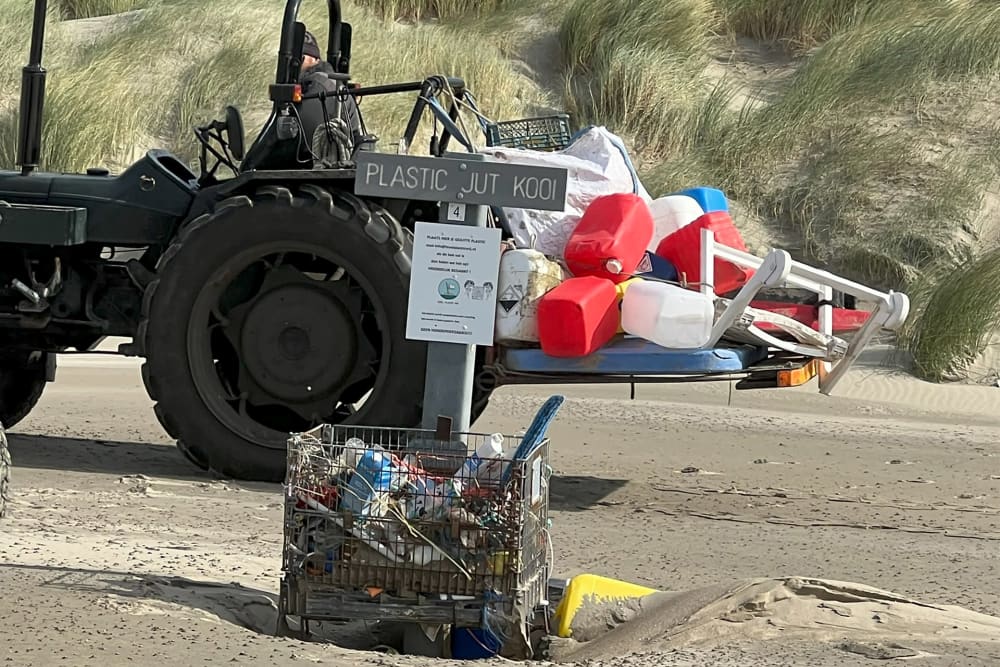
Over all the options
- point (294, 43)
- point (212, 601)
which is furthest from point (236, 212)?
point (212, 601)

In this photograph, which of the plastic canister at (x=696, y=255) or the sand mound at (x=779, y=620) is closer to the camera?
the sand mound at (x=779, y=620)

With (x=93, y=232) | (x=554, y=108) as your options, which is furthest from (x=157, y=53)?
(x=93, y=232)

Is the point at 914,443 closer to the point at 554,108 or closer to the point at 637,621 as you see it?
the point at 637,621

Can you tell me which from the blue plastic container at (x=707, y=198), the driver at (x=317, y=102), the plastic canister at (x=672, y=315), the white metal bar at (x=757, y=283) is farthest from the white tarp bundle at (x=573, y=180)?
the white metal bar at (x=757, y=283)

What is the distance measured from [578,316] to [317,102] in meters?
1.69

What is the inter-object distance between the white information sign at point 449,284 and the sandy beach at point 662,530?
950 millimetres

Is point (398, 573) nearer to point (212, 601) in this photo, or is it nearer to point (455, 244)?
point (212, 601)

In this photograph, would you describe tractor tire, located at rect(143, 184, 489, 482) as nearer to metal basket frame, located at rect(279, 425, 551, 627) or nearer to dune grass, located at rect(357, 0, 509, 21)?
metal basket frame, located at rect(279, 425, 551, 627)

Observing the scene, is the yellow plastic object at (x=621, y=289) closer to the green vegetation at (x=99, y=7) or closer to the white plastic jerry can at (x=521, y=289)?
the white plastic jerry can at (x=521, y=289)

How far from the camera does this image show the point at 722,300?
22.6ft

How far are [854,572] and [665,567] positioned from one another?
684mm

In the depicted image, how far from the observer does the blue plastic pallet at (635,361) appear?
6695 mm

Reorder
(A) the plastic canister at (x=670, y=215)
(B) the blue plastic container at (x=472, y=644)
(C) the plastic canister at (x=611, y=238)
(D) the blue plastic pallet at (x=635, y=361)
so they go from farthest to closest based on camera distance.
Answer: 1. (A) the plastic canister at (x=670, y=215)
2. (C) the plastic canister at (x=611, y=238)
3. (D) the blue plastic pallet at (x=635, y=361)
4. (B) the blue plastic container at (x=472, y=644)

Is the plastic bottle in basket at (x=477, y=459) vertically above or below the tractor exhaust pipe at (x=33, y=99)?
below
